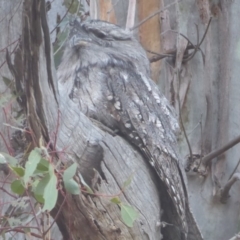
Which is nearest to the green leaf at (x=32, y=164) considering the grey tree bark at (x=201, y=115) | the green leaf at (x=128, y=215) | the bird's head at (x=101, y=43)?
the green leaf at (x=128, y=215)

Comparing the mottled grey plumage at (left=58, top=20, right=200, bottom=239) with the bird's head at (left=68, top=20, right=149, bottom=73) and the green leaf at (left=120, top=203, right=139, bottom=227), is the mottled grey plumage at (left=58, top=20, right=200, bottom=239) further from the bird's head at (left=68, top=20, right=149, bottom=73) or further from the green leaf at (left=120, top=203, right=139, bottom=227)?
the green leaf at (left=120, top=203, right=139, bottom=227)

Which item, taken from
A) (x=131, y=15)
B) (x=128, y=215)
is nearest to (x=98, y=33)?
(x=131, y=15)

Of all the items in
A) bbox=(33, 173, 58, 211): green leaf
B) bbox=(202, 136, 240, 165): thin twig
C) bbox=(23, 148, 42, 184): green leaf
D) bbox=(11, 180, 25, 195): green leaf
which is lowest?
bbox=(202, 136, 240, 165): thin twig

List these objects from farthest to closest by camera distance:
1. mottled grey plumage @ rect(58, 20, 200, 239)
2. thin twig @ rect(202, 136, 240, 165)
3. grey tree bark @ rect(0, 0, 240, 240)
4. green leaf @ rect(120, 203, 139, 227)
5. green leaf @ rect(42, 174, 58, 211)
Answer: thin twig @ rect(202, 136, 240, 165), mottled grey plumage @ rect(58, 20, 200, 239), grey tree bark @ rect(0, 0, 240, 240), green leaf @ rect(120, 203, 139, 227), green leaf @ rect(42, 174, 58, 211)

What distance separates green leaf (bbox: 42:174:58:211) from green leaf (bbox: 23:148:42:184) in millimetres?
54

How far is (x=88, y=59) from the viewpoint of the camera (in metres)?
2.65

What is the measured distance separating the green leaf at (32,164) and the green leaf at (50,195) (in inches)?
2.1

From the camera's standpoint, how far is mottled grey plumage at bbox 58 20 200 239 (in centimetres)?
243

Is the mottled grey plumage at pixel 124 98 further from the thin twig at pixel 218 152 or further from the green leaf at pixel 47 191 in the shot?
the green leaf at pixel 47 191

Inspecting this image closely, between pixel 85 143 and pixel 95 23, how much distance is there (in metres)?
0.83

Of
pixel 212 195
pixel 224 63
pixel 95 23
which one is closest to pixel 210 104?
pixel 224 63

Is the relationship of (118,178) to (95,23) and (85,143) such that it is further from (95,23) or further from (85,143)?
(95,23)

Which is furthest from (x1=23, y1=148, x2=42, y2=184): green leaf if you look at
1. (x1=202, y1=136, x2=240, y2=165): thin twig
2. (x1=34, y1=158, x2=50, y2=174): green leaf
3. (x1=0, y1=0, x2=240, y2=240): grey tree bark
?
(x1=202, y1=136, x2=240, y2=165): thin twig

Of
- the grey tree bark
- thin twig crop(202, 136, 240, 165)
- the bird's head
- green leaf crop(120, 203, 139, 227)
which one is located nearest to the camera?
green leaf crop(120, 203, 139, 227)
